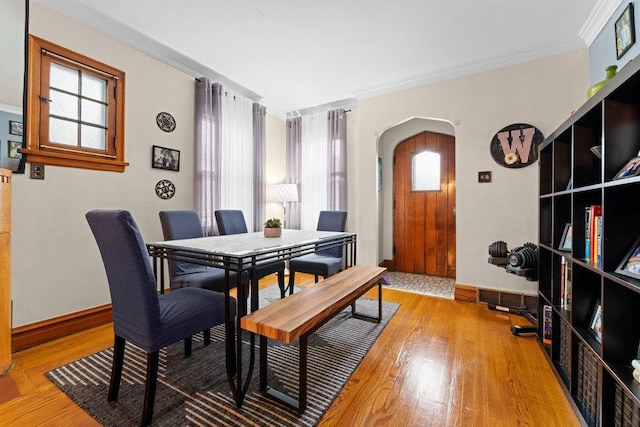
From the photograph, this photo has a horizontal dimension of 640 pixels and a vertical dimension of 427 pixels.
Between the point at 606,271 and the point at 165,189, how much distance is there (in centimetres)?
349

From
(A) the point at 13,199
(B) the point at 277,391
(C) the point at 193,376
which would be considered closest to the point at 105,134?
(A) the point at 13,199

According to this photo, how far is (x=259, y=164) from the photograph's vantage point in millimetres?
4121

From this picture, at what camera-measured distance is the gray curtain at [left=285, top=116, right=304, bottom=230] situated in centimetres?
458

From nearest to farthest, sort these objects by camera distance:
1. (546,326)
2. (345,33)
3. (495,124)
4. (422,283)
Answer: (546,326) < (345,33) < (495,124) < (422,283)

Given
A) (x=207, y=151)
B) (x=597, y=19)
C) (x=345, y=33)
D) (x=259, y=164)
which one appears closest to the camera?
(x=597, y=19)

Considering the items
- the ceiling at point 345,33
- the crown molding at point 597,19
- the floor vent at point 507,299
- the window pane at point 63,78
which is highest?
the ceiling at point 345,33

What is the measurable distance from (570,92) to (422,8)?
5.93 ft

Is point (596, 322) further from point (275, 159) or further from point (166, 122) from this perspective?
point (275, 159)

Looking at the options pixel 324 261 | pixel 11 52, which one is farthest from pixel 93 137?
pixel 324 261

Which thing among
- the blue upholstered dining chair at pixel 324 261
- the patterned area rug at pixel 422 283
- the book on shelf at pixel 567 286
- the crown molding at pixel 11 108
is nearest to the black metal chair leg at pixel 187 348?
the blue upholstered dining chair at pixel 324 261

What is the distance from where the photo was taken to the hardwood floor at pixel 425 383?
1369 millimetres

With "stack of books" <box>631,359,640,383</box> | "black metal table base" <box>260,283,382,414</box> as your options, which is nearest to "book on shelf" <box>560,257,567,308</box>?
"stack of books" <box>631,359,640,383</box>

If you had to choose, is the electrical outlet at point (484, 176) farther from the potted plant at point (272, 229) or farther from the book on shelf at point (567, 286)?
the potted plant at point (272, 229)

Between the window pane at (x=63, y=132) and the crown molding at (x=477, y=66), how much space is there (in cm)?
320
